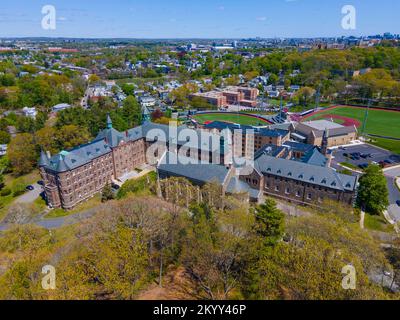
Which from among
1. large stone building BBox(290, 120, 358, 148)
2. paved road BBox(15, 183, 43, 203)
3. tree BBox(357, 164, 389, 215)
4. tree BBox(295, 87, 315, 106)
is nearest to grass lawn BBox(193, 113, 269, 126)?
large stone building BBox(290, 120, 358, 148)

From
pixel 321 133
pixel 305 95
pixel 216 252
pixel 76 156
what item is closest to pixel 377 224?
pixel 216 252

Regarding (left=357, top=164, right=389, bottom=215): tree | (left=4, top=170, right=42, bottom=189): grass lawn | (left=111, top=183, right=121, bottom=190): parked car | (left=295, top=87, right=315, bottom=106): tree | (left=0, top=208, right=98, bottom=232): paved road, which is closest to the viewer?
(left=357, top=164, right=389, bottom=215): tree

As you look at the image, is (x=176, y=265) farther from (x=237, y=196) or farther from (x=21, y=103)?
(x=21, y=103)

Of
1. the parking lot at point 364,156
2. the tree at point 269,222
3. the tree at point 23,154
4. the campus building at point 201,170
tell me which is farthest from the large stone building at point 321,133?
the tree at point 23,154

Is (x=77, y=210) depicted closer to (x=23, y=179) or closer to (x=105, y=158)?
(x=105, y=158)

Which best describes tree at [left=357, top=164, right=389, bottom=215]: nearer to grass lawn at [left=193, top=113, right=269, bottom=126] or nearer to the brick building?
grass lawn at [left=193, top=113, right=269, bottom=126]

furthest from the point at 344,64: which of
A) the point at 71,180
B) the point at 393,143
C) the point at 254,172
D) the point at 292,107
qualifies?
the point at 71,180

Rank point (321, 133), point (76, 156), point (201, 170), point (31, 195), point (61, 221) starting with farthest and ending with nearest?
point (321, 133), point (31, 195), point (76, 156), point (201, 170), point (61, 221)
